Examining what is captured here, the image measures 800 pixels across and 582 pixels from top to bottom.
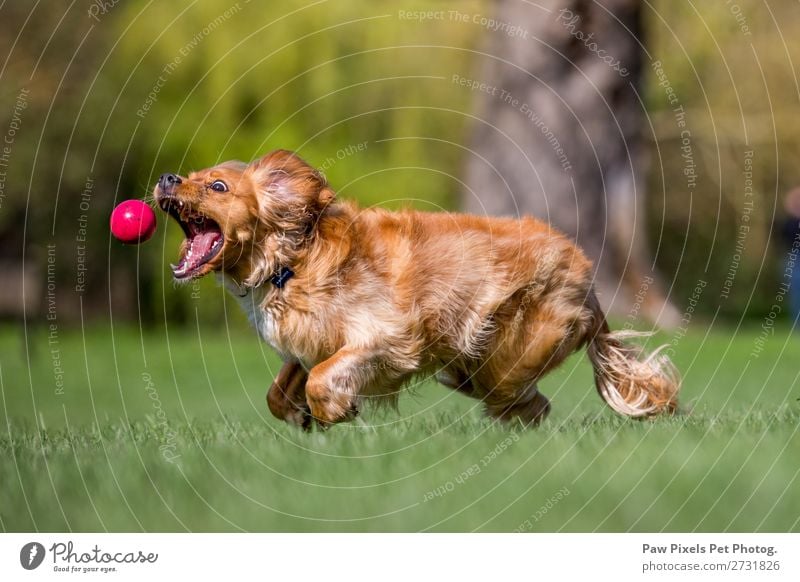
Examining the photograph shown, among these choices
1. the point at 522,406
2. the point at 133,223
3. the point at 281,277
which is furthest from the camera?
the point at 522,406

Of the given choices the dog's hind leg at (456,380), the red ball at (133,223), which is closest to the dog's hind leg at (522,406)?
the dog's hind leg at (456,380)

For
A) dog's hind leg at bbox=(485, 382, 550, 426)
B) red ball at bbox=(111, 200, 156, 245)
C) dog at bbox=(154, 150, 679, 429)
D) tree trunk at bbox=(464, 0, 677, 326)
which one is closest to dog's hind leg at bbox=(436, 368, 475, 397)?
dog at bbox=(154, 150, 679, 429)

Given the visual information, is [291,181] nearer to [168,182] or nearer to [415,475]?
[168,182]

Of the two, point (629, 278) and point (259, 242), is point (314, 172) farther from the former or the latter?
point (629, 278)

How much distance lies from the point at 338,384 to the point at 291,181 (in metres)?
1.14

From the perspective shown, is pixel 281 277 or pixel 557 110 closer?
pixel 281 277

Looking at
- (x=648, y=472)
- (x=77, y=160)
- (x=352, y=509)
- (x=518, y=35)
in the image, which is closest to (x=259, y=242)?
(x=352, y=509)

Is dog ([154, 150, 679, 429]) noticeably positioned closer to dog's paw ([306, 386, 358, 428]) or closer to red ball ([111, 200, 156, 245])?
dog's paw ([306, 386, 358, 428])

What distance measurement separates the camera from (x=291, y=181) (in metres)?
6.07

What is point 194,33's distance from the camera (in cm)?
1739

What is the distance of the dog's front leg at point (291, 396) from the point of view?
6523 millimetres

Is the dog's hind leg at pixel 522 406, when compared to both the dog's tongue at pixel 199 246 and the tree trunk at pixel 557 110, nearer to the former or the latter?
the dog's tongue at pixel 199 246

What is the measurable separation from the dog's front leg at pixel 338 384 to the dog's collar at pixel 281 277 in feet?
1.60

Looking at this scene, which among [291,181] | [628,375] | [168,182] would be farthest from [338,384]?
[628,375]
